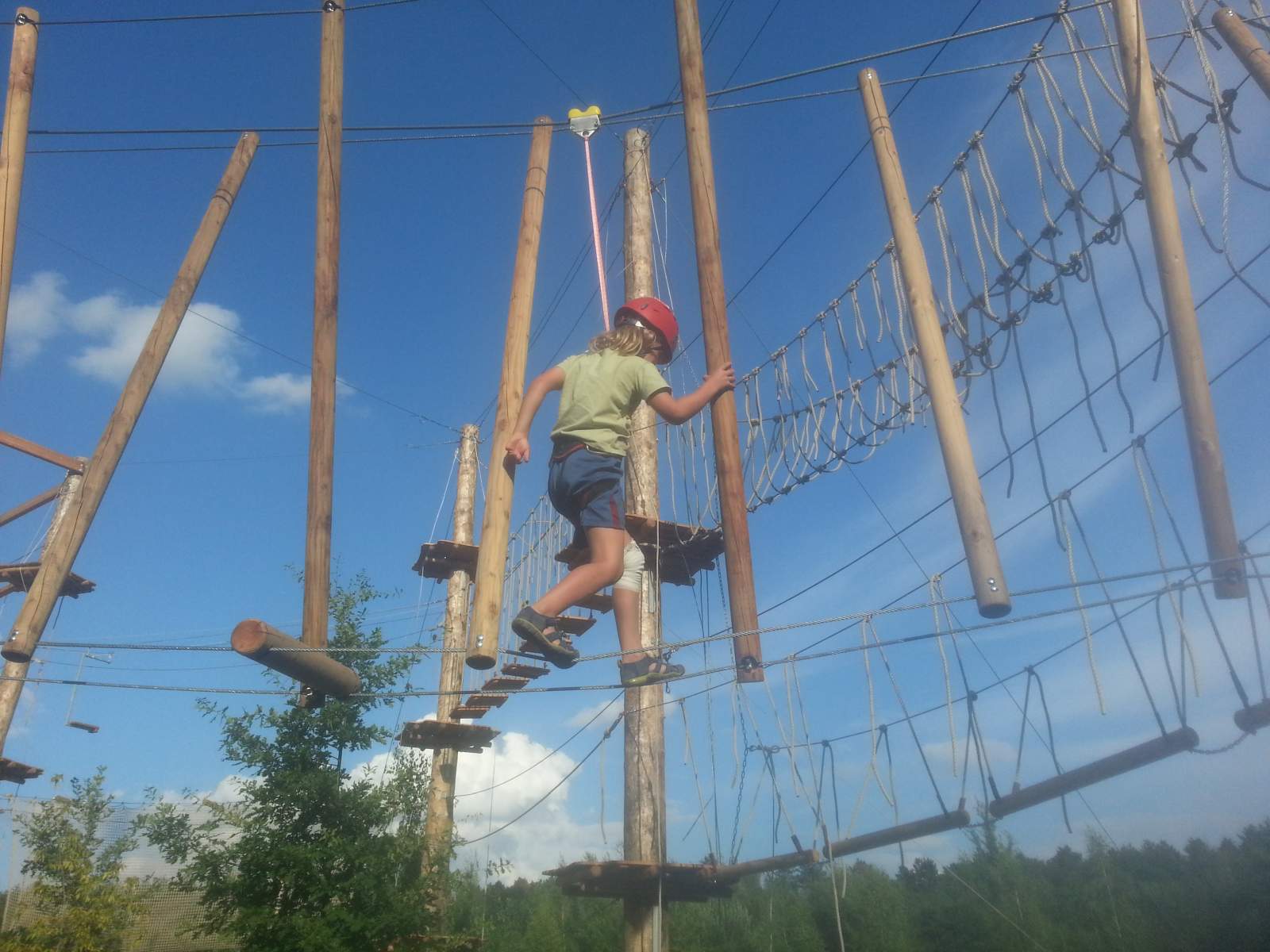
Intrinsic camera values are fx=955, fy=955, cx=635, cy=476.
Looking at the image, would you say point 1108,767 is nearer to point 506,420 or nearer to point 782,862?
point 782,862

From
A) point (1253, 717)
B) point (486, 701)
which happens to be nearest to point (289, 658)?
point (1253, 717)

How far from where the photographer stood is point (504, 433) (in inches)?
171

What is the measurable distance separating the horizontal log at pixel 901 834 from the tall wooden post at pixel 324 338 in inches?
99.2

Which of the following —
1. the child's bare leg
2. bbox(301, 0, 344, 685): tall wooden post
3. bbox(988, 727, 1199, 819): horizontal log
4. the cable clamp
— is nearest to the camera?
bbox(988, 727, 1199, 819): horizontal log

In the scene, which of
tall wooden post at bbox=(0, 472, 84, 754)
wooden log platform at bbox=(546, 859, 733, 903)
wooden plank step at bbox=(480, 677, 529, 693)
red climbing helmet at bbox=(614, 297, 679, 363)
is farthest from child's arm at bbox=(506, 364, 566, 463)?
tall wooden post at bbox=(0, 472, 84, 754)

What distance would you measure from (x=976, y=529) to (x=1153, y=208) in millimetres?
1417

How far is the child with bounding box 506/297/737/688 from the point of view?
3650 mm

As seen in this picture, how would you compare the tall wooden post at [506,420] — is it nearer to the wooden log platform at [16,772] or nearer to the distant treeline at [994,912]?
the wooden log platform at [16,772]

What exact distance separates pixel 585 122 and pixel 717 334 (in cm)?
205

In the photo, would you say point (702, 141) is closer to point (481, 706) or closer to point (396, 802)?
point (481, 706)

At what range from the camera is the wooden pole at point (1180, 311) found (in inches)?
126

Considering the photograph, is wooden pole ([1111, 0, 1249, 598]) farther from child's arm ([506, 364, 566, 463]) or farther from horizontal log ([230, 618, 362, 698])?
horizontal log ([230, 618, 362, 698])

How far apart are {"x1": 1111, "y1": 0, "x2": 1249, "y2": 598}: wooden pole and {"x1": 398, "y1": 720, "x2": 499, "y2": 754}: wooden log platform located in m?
7.94

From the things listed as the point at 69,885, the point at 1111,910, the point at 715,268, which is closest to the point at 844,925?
the point at 1111,910
